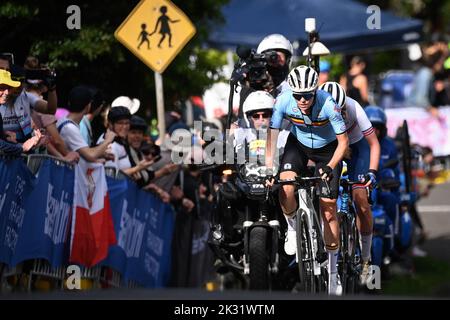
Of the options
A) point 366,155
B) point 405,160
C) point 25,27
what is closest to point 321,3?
point 405,160

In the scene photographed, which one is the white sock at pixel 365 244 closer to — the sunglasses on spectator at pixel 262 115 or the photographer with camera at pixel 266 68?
the sunglasses on spectator at pixel 262 115

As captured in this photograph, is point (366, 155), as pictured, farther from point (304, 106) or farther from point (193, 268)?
point (193, 268)

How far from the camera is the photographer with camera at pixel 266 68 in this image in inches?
539

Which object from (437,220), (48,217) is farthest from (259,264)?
(437,220)

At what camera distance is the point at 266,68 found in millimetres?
13781

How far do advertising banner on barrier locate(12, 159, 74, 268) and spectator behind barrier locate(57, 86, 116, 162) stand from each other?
0.37 m

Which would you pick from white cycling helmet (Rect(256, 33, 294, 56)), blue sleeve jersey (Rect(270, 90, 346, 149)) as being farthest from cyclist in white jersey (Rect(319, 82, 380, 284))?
white cycling helmet (Rect(256, 33, 294, 56))

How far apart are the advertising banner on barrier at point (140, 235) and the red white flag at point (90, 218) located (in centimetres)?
27

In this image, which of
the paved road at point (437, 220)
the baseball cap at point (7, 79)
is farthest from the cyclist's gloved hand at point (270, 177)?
the paved road at point (437, 220)

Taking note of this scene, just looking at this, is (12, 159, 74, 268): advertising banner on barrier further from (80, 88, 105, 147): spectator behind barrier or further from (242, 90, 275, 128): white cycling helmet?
(242, 90, 275, 128): white cycling helmet

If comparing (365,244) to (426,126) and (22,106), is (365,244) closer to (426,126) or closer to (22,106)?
(22,106)

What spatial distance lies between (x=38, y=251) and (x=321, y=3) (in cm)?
1375

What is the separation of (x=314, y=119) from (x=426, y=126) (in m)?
15.6

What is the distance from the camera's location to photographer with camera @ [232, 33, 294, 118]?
1370 cm
